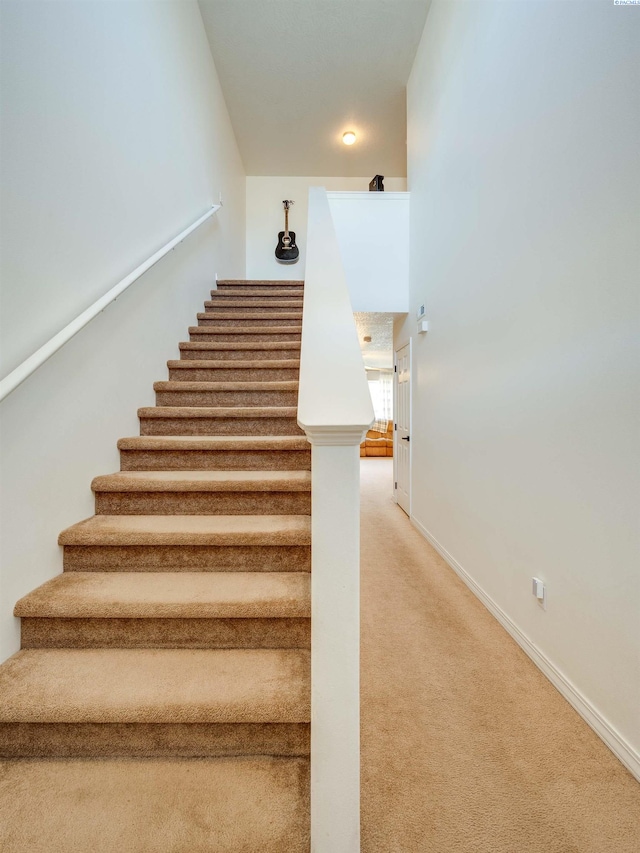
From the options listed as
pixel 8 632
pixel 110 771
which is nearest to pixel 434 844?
pixel 110 771

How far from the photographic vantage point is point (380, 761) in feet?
3.98

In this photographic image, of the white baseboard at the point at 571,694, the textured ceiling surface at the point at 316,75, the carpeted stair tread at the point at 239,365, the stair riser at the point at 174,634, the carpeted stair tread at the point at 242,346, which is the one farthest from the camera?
the textured ceiling surface at the point at 316,75

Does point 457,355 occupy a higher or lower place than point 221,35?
lower

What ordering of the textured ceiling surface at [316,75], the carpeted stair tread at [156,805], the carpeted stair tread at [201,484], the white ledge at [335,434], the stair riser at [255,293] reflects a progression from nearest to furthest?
1. the white ledge at [335,434]
2. the carpeted stair tread at [156,805]
3. the carpeted stair tread at [201,484]
4. the textured ceiling surface at [316,75]
5. the stair riser at [255,293]

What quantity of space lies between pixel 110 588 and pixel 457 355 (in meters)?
2.32

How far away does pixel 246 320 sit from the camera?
336 centimetres

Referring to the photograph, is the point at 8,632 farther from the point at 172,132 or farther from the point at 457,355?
the point at 172,132

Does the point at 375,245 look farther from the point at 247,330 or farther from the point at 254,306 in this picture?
the point at 247,330

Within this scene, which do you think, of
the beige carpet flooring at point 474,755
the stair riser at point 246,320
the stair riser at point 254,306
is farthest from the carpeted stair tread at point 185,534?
the stair riser at point 254,306

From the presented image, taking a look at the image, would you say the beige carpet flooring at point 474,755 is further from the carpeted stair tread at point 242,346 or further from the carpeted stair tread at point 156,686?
the carpeted stair tread at point 242,346

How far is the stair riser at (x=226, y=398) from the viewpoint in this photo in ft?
7.89

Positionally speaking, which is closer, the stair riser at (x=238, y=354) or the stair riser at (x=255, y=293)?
the stair riser at (x=238, y=354)

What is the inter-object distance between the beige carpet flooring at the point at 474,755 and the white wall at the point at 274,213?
535 cm

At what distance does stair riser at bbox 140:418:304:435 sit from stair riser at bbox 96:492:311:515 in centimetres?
53
